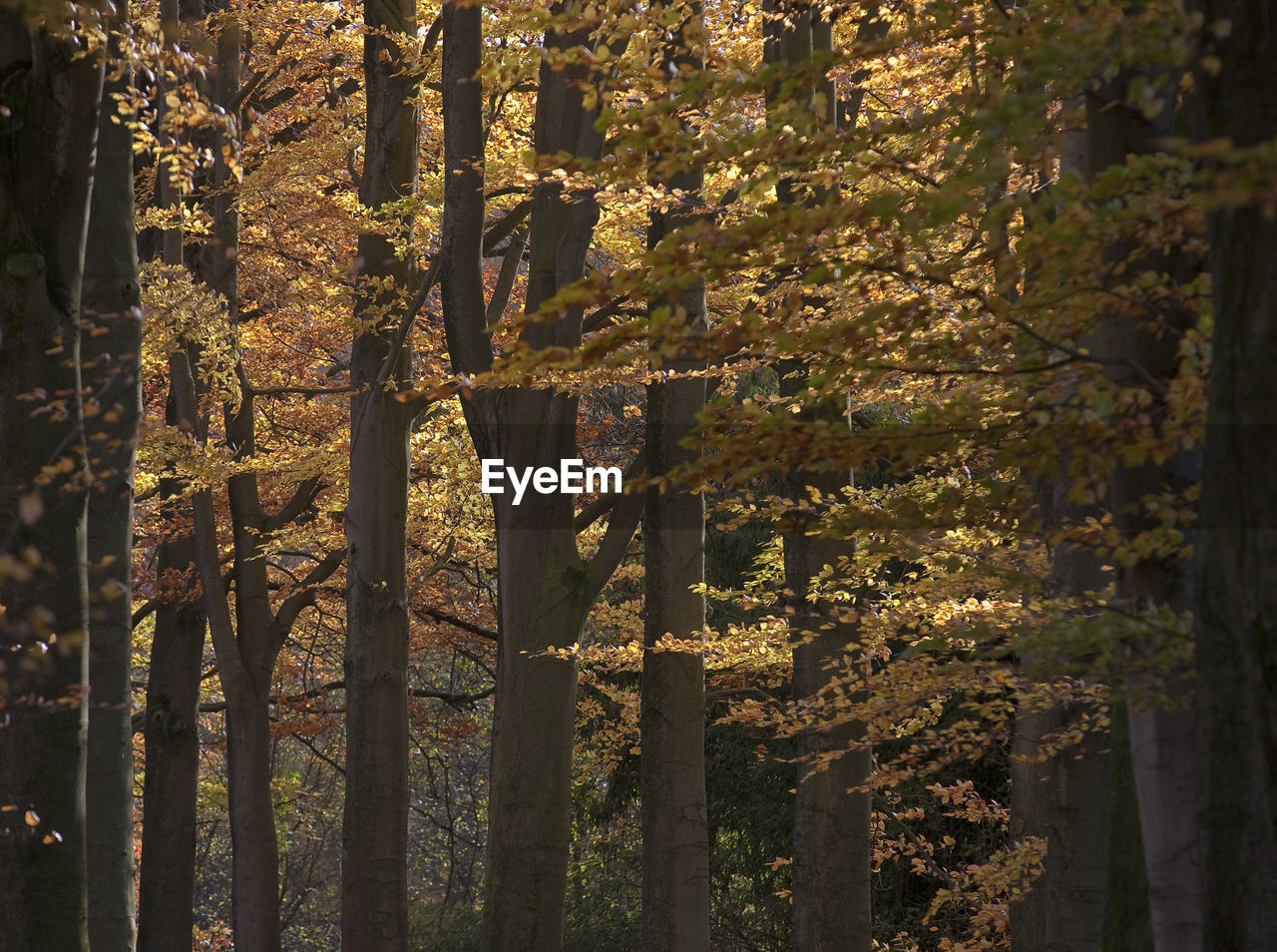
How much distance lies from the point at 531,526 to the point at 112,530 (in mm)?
3176

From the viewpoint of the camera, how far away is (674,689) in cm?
939

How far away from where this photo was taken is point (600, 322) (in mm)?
10594

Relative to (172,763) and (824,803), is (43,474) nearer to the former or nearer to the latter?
(824,803)

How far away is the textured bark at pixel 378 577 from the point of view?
10734 mm

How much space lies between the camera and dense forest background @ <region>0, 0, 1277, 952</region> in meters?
3.79

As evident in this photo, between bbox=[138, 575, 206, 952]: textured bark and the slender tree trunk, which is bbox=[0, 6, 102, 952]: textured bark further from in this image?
bbox=[138, 575, 206, 952]: textured bark

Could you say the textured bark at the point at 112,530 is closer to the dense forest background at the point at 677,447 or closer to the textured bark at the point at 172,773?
the dense forest background at the point at 677,447

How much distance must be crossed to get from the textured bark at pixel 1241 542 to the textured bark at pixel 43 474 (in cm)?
413

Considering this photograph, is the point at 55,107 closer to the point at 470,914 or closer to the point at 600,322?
the point at 600,322

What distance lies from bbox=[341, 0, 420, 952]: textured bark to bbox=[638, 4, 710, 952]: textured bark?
253 cm

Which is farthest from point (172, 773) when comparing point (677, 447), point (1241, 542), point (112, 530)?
point (1241, 542)

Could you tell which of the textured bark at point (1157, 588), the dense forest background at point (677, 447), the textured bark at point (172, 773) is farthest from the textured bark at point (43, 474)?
the textured bark at point (172, 773)

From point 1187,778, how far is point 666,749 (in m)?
5.46

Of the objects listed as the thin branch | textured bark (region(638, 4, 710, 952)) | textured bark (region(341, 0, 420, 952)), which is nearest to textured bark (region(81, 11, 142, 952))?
textured bark (region(638, 4, 710, 952))
